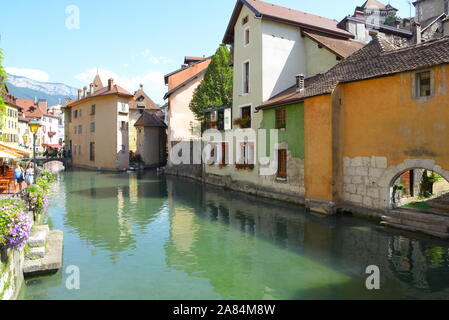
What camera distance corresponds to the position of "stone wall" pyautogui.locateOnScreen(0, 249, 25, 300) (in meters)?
5.88

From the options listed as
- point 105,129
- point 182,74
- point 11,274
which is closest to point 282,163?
point 11,274

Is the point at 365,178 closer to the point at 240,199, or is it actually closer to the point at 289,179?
the point at 289,179

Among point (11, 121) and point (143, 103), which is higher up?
point (143, 103)

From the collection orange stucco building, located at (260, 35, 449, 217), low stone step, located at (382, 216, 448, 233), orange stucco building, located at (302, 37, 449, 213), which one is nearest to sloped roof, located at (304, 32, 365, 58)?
orange stucco building, located at (260, 35, 449, 217)

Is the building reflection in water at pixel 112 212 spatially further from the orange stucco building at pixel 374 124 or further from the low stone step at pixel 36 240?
the orange stucco building at pixel 374 124

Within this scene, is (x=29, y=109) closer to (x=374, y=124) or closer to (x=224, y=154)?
(x=224, y=154)

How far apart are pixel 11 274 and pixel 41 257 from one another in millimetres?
1998

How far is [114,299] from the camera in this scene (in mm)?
7152

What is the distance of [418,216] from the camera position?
1222 centimetres

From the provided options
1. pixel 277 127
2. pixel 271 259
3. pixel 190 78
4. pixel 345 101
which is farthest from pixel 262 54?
pixel 190 78

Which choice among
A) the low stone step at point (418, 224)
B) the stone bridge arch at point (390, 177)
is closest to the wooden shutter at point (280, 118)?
the stone bridge arch at point (390, 177)

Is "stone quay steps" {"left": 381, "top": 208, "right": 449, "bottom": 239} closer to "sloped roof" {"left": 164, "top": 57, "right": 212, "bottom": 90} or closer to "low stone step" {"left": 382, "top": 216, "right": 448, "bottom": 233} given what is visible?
"low stone step" {"left": 382, "top": 216, "right": 448, "bottom": 233}

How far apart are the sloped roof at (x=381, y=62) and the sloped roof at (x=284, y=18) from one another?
6.48 m

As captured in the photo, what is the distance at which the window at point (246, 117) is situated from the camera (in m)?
22.3
